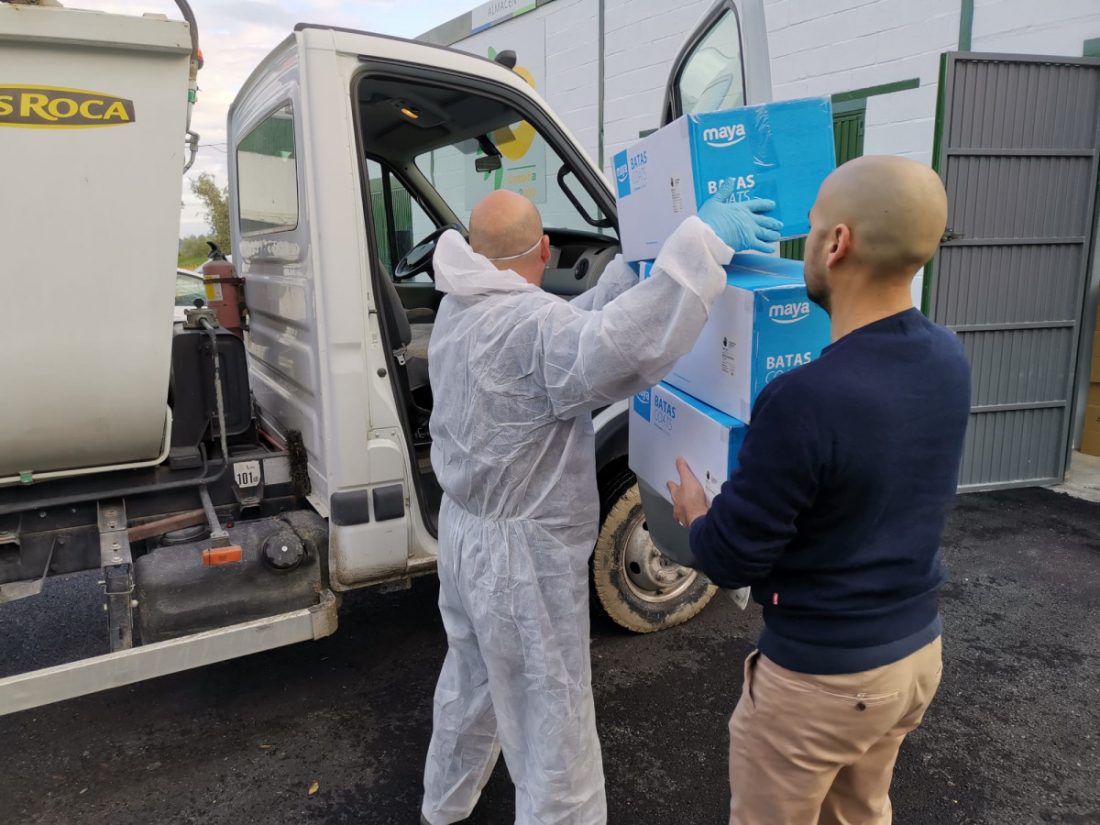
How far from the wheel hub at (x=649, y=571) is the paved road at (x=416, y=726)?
220 mm

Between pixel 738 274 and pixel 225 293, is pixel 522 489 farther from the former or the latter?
pixel 225 293

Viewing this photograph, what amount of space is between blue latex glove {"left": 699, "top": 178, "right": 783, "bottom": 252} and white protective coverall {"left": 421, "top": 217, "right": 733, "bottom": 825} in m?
0.34

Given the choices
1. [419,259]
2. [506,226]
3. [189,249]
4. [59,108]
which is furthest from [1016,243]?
[59,108]

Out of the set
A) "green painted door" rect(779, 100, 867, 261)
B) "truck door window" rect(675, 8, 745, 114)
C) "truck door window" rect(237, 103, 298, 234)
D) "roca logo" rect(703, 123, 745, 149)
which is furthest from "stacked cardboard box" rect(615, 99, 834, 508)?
"green painted door" rect(779, 100, 867, 261)

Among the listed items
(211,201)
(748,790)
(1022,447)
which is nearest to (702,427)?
(748,790)

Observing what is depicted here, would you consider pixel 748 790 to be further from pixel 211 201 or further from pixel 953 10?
pixel 211 201

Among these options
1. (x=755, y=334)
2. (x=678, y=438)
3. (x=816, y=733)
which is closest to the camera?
(x=816, y=733)

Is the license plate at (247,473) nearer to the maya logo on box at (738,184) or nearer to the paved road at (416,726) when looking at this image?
the paved road at (416,726)

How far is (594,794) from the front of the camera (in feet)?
7.02

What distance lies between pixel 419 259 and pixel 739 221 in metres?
3.01

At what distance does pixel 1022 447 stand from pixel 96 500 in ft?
17.9

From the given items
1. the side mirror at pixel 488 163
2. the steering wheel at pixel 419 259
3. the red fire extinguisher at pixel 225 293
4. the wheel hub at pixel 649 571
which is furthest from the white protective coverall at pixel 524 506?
the steering wheel at pixel 419 259

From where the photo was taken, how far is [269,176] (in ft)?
10.8

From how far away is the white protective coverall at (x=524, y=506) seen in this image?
78.0 inches
